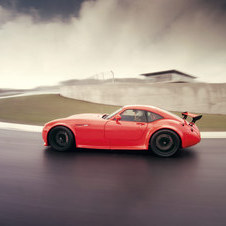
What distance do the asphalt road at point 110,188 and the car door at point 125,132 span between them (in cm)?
30

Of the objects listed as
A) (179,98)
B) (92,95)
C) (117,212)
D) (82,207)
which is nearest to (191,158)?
(117,212)

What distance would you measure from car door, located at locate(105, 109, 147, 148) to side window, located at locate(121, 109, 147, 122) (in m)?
0.05

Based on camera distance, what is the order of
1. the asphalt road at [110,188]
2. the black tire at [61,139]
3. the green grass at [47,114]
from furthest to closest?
the green grass at [47,114] → the black tire at [61,139] → the asphalt road at [110,188]

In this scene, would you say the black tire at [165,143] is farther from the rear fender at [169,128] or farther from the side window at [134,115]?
the side window at [134,115]

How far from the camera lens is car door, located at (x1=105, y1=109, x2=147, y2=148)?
13.5 feet

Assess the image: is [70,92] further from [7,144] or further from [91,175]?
[91,175]

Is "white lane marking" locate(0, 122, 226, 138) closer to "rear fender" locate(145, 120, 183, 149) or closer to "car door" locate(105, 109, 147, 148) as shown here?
"rear fender" locate(145, 120, 183, 149)

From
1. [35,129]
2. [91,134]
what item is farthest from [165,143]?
[35,129]

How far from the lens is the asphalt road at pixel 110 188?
7.16 feet

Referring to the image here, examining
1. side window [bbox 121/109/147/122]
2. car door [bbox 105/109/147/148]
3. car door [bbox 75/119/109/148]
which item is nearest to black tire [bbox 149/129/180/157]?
car door [bbox 105/109/147/148]

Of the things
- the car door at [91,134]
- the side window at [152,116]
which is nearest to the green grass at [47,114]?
the side window at [152,116]

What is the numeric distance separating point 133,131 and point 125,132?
18 centimetres

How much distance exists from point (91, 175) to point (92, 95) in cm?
1511

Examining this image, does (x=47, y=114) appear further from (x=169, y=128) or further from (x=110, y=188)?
(x=110, y=188)
